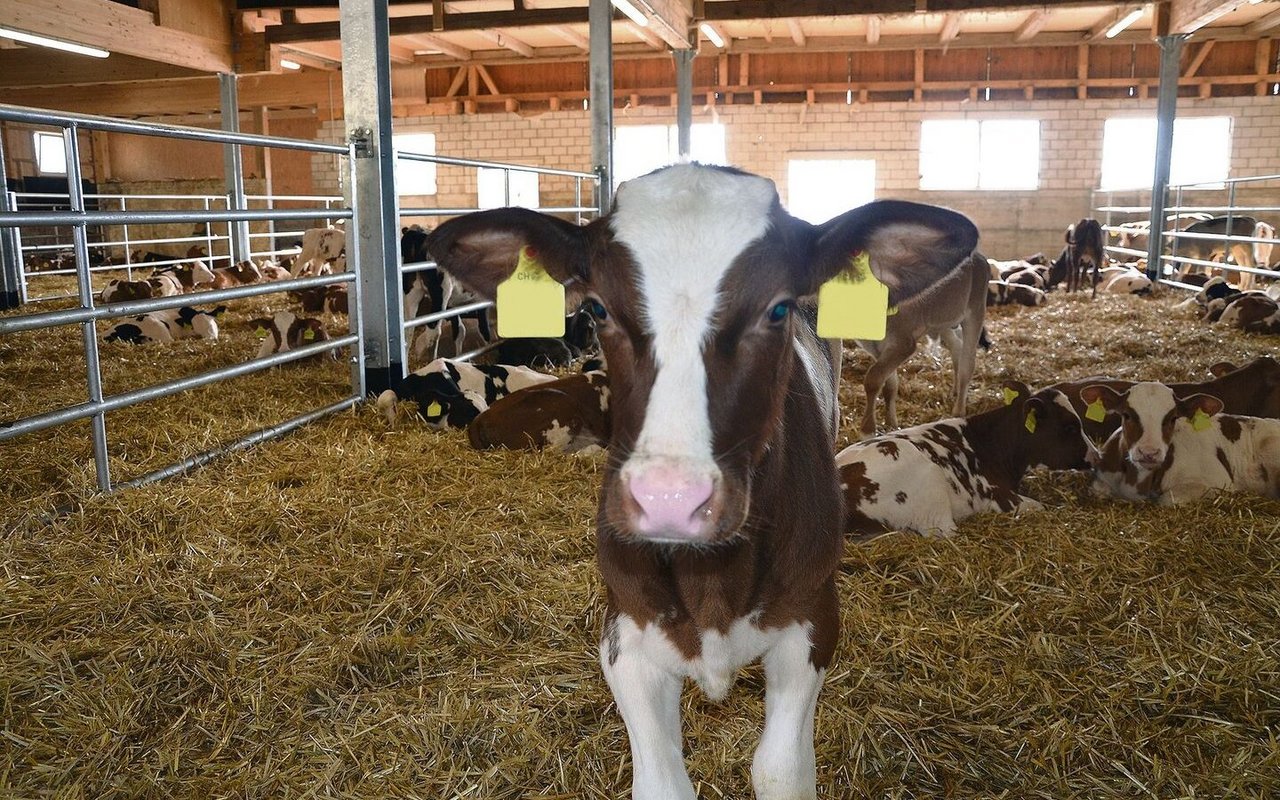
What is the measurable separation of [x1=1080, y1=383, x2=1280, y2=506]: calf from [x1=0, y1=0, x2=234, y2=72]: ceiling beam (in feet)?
37.6

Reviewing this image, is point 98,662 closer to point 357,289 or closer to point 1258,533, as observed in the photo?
point 357,289

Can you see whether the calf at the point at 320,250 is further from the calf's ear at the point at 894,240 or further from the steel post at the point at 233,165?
the calf's ear at the point at 894,240

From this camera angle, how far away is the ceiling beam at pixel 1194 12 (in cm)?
1144

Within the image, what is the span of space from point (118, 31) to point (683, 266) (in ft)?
41.0

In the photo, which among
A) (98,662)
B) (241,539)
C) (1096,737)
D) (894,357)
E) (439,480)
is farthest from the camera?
(894,357)

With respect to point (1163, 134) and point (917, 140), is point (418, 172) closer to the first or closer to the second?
point (917, 140)

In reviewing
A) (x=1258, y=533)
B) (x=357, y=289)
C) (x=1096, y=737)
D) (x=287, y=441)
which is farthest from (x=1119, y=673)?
(x=357, y=289)

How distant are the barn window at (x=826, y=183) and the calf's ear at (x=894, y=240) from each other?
19728mm

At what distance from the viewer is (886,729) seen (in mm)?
2699

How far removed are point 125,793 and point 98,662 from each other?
0.71 metres

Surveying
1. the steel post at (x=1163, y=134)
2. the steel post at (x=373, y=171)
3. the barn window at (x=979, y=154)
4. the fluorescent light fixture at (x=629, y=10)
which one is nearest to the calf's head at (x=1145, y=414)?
the steel post at (x=373, y=171)

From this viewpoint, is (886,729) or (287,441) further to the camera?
(287,441)

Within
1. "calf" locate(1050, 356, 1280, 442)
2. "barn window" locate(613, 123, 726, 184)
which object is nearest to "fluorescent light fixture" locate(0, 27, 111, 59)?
"calf" locate(1050, 356, 1280, 442)

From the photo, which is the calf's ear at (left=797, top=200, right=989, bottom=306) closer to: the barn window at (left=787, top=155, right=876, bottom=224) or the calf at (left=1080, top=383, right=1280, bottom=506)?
the calf at (left=1080, top=383, right=1280, bottom=506)
